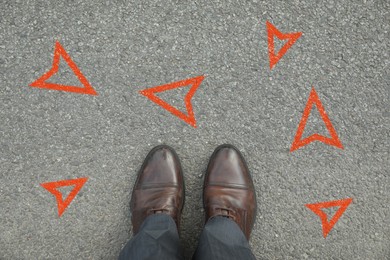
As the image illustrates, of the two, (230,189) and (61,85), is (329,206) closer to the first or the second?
(230,189)

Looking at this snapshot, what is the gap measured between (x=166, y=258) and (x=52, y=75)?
3.15 ft

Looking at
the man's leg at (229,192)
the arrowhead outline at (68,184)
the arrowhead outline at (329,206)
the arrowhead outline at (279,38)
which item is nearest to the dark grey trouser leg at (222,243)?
the man's leg at (229,192)

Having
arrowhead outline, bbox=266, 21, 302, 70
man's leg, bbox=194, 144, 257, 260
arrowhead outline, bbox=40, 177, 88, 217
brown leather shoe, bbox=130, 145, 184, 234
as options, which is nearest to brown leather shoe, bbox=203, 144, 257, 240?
man's leg, bbox=194, 144, 257, 260

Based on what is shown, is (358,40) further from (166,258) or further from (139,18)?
(166,258)

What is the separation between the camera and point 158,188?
148 centimetres

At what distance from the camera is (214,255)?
1.18m

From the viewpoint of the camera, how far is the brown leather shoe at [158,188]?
4.74 ft

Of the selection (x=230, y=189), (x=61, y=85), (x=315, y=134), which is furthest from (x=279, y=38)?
(x=61, y=85)

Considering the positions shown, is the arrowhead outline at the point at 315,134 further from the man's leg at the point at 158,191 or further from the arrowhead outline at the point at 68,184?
the arrowhead outline at the point at 68,184

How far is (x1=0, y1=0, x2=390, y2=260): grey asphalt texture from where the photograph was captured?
144cm

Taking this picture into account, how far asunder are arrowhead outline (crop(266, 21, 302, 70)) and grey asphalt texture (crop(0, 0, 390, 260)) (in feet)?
0.07

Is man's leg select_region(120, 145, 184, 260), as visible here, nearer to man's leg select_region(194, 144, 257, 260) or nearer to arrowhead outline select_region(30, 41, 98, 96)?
man's leg select_region(194, 144, 257, 260)

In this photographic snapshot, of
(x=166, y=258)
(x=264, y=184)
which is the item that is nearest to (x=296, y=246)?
(x=264, y=184)

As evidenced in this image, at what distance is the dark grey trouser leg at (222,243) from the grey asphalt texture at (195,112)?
18 cm
